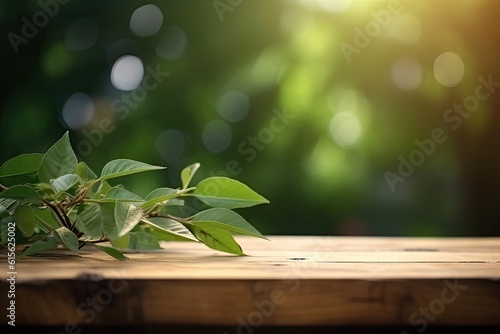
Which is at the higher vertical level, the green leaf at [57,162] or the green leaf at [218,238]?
the green leaf at [57,162]

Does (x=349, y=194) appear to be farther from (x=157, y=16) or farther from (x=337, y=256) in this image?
(x=337, y=256)

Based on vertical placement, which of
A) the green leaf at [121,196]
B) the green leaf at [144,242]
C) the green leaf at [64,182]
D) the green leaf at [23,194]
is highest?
the green leaf at [64,182]

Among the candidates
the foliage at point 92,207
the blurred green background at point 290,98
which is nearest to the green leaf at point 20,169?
the foliage at point 92,207

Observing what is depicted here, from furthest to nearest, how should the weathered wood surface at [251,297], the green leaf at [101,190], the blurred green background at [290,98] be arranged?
the blurred green background at [290,98] → the green leaf at [101,190] → the weathered wood surface at [251,297]

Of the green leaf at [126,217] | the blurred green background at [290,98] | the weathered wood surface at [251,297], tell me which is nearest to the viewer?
the weathered wood surface at [251,297]

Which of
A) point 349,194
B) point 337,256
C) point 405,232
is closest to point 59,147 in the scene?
point 337,256

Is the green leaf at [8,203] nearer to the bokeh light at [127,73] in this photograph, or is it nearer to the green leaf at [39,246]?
the green leaf at [39,246]

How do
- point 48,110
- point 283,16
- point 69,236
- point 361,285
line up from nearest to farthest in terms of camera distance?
point 361,285 < point 69,236 < point 48,110 < point 283,16

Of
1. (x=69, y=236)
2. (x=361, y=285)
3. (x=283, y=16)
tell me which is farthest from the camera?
(x=283, y=16)
